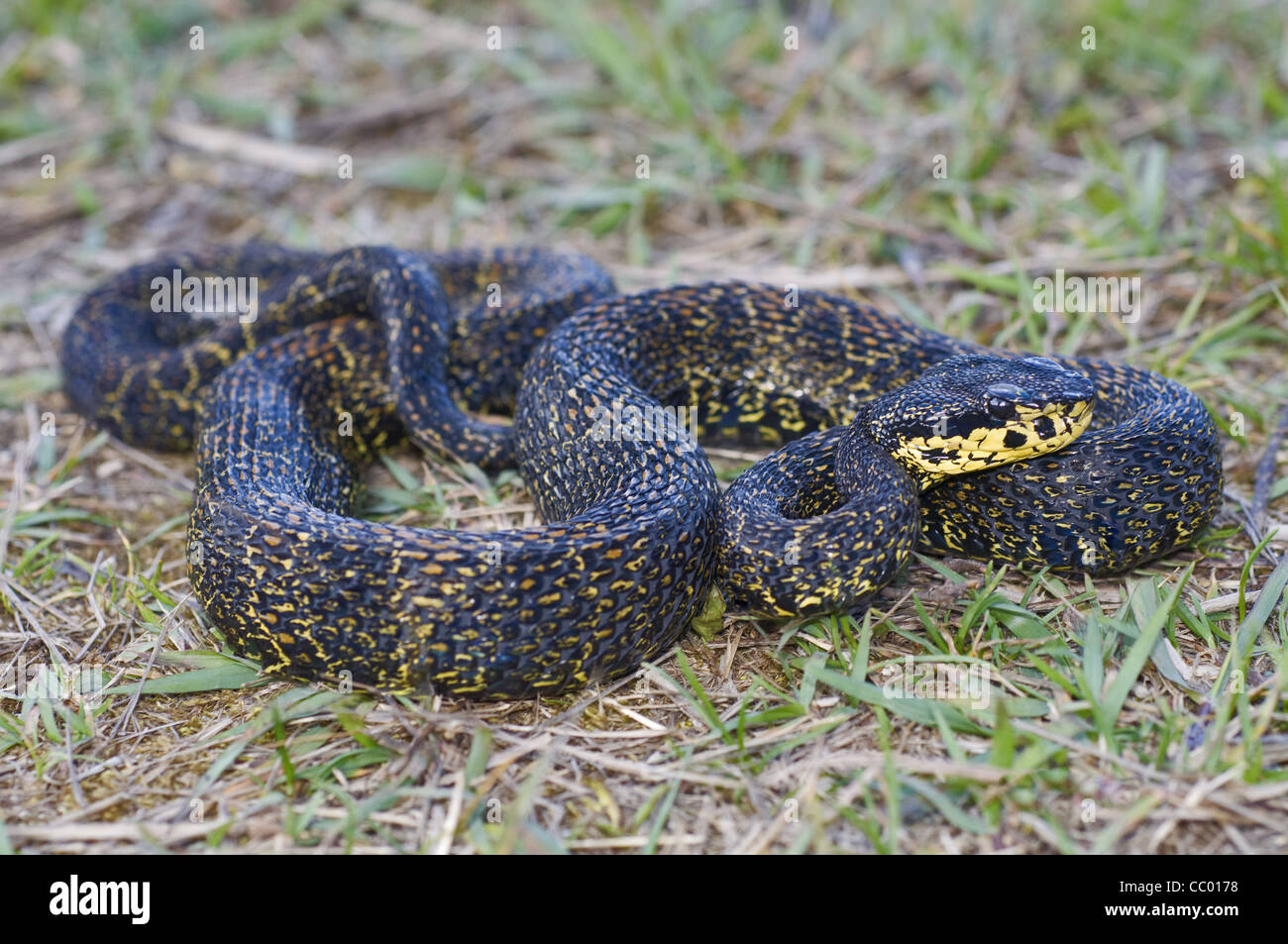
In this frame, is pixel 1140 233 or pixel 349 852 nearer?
pixel 349 852

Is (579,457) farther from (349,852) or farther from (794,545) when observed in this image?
(349,852)

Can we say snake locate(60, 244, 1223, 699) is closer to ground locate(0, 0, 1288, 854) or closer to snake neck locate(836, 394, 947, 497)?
snake neck locate(836, 394, 947, 497)

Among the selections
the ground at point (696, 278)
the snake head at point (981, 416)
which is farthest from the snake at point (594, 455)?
the ground at point (696, 278)

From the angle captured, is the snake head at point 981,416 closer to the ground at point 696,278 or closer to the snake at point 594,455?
the snake at point 594,455

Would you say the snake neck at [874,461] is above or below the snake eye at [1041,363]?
below

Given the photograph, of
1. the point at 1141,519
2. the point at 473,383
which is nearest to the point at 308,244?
the point at 473,383

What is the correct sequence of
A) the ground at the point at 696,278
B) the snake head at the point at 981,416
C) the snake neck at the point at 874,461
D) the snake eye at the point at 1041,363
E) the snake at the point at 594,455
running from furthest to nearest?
the snake eye at the point at 1041,363, the snake neck at the point at 874,461, the snake head at the point at 981,416, the snake at the point at 594,455, the ground at the point at 696,278
